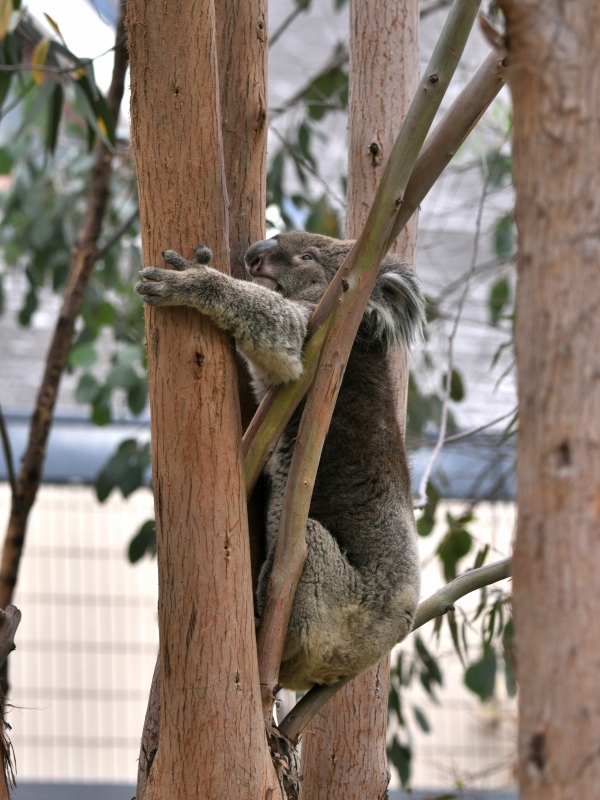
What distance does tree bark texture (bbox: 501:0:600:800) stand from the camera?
0.83 meters

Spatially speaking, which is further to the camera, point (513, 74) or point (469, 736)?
point (469, 736)

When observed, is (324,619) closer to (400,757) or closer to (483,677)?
(483,677)

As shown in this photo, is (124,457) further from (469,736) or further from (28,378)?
(469,736)

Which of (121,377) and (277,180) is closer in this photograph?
(121,377)

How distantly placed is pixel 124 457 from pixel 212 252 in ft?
7.51

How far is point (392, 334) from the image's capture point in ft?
7.31

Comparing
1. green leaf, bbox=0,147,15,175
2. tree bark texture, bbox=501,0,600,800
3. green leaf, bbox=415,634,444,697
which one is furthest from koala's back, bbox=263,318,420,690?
green leaf, bbox=0,147,15,175

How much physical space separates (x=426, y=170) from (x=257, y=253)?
1.87 ft

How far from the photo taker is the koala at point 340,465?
5.74ft

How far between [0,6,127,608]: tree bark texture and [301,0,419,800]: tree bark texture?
2.86 ft

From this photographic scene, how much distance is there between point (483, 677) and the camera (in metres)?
3.48

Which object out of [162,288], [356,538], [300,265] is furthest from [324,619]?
[300,265]

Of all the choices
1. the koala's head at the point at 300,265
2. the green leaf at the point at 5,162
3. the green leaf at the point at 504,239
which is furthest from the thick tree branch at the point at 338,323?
the green leaf at the point at 5,162

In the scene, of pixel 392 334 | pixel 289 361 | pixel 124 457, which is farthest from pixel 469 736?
pixel 289 361
